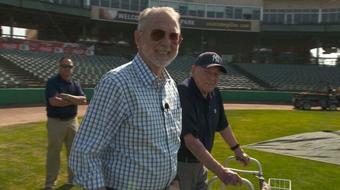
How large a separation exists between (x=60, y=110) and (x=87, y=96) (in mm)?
24470

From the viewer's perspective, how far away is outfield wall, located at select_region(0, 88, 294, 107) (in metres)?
25.8

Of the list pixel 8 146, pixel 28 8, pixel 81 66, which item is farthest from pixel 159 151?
pixel 28 8

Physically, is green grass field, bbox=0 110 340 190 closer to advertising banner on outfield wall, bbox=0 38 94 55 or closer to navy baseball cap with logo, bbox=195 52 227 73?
navy baseball cap with logo, bbox=195 52 227 73

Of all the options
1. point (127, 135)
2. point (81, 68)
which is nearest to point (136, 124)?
point (127, 135)

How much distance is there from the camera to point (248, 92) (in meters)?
39.1

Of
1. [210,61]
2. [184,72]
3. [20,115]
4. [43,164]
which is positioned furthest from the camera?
[184,72]

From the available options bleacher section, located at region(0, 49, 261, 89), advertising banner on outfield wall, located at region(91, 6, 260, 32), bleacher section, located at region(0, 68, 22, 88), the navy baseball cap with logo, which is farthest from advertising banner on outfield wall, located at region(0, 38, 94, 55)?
the navy baseball cap with logo

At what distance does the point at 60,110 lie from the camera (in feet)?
23.3

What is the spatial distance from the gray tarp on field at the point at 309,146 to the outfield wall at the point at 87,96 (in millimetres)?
17731

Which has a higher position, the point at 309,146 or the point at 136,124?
the point at 136,124

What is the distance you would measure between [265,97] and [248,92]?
1.81 meters

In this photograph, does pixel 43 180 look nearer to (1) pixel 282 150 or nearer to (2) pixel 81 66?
(1) pixel 282 150

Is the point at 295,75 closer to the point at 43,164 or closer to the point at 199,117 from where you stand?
the point at 43,164

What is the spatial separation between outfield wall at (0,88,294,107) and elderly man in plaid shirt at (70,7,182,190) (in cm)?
2426
